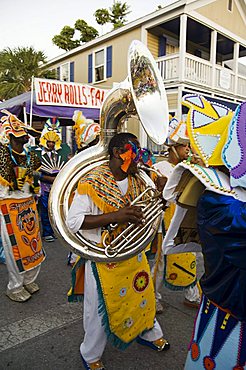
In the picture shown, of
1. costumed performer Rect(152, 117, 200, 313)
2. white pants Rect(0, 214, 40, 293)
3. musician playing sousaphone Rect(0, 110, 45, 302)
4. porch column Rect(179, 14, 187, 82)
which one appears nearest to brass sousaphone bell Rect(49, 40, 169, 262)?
costumed performer Rect(152, 117, 200, 313)

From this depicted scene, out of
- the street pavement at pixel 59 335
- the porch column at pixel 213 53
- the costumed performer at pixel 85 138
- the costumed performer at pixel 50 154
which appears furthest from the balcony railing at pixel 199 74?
the street pavement at pixel 59 335

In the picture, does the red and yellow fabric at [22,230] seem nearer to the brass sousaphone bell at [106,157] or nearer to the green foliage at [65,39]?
the brass sousaphone bell at [106,157]

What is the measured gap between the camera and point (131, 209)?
189 centimetres

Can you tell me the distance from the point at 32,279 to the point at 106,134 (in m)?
2.08

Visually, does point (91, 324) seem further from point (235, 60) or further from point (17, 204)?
point (235, 60)

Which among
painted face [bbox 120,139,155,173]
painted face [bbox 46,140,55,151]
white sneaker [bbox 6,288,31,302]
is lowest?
white sneaker [bbox 6,288,31,302]

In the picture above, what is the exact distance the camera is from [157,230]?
7.57 ft

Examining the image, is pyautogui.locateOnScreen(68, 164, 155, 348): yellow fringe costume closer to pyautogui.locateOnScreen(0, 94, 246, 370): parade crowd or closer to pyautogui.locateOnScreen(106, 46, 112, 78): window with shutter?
pyautogui.locateOnScreen(0, 94, 246, 370): parade crowd

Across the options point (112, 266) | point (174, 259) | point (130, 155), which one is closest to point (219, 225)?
point (130, 155)

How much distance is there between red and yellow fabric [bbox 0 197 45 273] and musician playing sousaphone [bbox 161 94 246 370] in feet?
7.55

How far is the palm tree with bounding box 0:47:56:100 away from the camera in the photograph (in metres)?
14.2

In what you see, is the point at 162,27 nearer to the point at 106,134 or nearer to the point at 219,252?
the point at 106,134

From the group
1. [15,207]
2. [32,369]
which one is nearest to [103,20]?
[15,207]

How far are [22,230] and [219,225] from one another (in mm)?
2633
